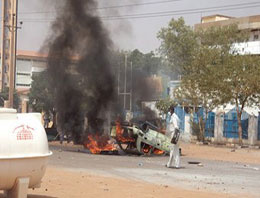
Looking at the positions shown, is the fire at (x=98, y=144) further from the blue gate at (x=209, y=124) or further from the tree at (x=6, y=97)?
the tree at (x=6, y=97)

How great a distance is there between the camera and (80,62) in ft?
77.4

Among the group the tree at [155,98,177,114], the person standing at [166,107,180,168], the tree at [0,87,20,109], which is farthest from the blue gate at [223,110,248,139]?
the tree at [0,87,20,109]

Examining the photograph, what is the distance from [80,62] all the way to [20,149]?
15.6 meters

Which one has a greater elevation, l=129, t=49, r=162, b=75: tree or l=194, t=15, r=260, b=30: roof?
l=194, t=15, r=260, b=30: roof

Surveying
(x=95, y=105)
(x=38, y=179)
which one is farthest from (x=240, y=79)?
(x=38, y=179)

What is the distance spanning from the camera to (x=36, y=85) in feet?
166

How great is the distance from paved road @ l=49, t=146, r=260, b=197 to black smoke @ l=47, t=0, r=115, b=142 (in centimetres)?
378

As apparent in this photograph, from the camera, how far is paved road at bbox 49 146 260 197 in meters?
12.2

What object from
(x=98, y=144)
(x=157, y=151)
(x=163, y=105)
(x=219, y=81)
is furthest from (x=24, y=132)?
(x=163, y=105)

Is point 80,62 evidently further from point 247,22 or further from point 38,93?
point 247,22

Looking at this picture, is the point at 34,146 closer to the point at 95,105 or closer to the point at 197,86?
the point at 95,105

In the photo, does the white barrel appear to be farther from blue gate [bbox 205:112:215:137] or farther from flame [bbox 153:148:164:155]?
blue gate [bbox 205:112:215:137]

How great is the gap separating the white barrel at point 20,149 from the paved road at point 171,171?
4.36 m

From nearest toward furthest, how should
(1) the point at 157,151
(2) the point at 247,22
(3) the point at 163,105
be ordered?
(1) the point at 157,151
(3) the point at 163,105
(2) the point at 247,22
